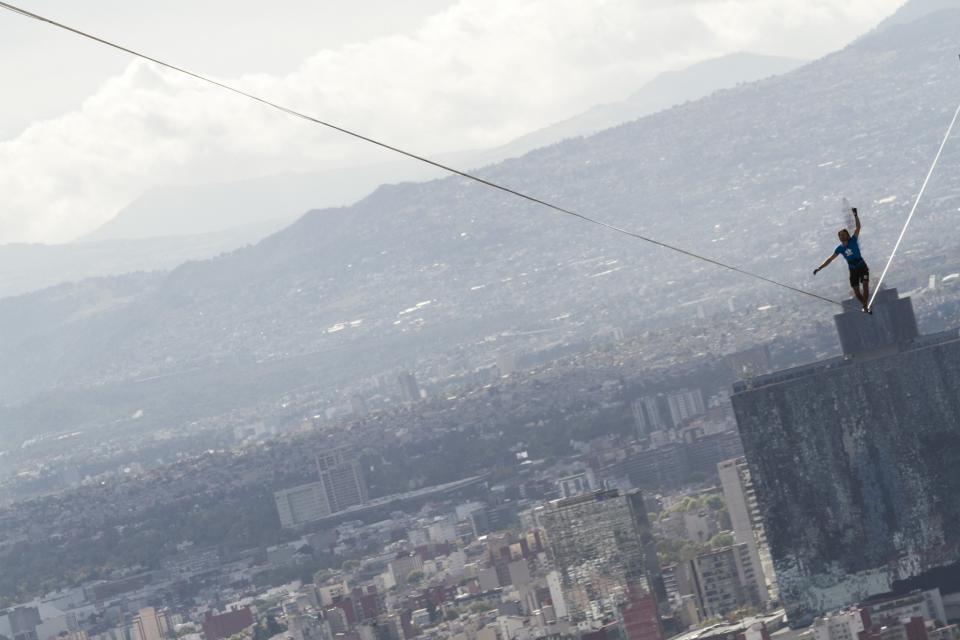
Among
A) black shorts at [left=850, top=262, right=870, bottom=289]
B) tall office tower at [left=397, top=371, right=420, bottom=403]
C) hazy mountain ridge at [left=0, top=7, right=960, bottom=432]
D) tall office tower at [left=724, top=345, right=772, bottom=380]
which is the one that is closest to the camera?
black shorts at [left=850, top=262, right=870, bottom=289]

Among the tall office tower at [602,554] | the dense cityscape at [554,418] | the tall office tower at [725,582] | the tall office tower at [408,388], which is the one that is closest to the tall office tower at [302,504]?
the dense cityscape at [554,418]

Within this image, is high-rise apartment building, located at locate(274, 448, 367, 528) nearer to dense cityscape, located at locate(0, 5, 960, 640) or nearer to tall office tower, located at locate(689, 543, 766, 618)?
dense cityscape, located at locate(0, 5, 960, 640)

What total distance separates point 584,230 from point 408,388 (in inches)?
1867

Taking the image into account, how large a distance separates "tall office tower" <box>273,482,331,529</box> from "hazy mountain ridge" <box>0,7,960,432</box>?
3569 cm

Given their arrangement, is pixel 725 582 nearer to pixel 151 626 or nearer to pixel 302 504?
pixel 151 626

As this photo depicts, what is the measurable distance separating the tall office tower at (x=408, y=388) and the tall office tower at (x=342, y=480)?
2019 cm

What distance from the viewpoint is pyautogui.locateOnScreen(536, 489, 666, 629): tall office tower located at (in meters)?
46.2

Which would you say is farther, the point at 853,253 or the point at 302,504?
the point at 302,504

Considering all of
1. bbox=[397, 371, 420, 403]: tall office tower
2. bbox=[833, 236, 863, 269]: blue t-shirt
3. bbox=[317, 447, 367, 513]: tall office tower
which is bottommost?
bbox=[833, 236, 863, 269]: blue t-shirt

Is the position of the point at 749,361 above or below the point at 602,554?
above

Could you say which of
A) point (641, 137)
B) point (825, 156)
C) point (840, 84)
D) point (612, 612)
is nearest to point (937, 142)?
point (825, 156)

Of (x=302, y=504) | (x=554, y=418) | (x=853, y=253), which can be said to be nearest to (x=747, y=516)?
(x=853, y=253)

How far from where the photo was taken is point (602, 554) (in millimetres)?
50875

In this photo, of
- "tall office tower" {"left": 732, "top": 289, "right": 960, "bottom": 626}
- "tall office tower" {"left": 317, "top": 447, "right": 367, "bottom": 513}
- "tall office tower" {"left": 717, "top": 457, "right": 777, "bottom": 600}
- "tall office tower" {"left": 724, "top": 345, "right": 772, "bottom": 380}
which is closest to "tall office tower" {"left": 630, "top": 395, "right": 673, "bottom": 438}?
"tall office tower" {"left": 724, "top": 345, "right": 772, "bottom": 380}
